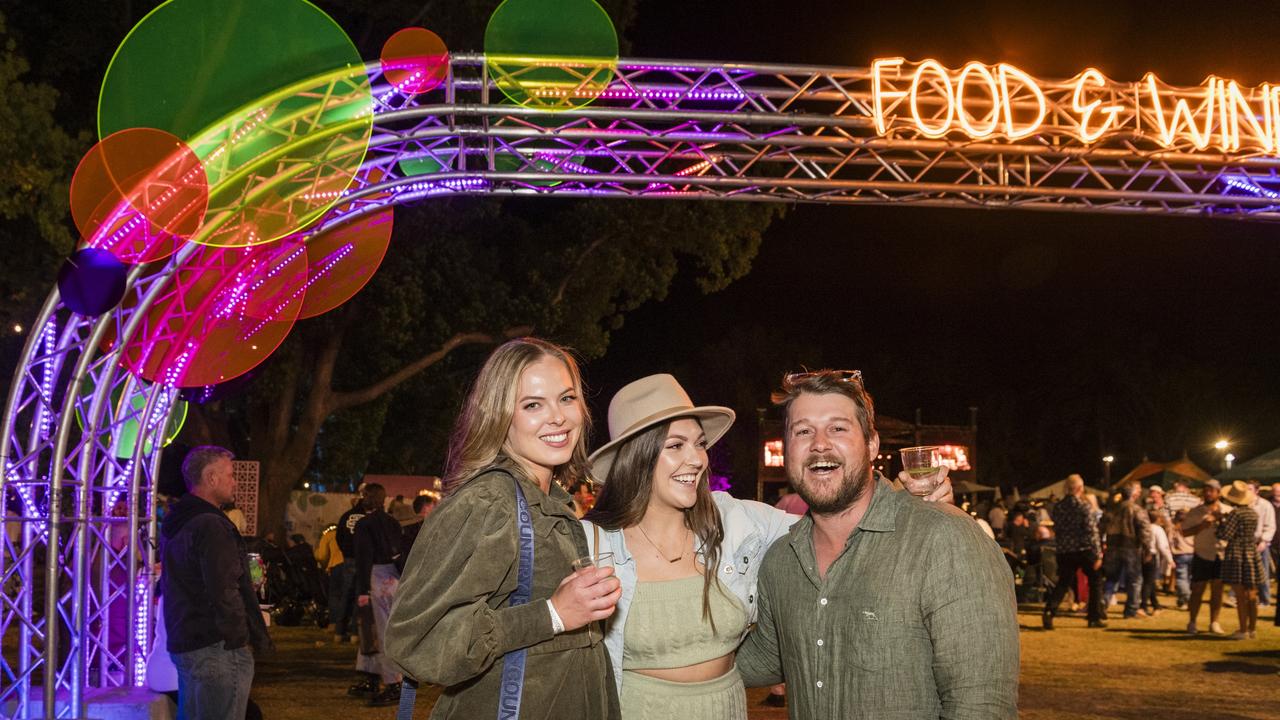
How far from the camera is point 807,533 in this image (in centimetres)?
338

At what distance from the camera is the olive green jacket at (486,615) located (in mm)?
2736

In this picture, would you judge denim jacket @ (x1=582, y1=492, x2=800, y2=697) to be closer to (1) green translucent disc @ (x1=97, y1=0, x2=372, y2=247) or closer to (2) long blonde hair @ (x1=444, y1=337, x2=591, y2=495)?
(2) long blonde hair @ (x1=444, y1=337, x2=591, y2=495)

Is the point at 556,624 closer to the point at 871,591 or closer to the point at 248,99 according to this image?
the point at 871,591

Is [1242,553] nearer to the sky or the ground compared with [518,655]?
nearer to the ground

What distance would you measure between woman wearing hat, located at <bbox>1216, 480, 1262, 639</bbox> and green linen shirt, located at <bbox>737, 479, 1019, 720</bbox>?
1229 cm

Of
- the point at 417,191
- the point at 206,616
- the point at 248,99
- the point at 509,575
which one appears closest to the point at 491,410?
the point at 509,575

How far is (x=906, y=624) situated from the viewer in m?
2.98

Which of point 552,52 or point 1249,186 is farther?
point 1249,186

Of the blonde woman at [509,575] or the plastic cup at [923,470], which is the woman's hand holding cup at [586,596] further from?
the plastic cup at [923,470]

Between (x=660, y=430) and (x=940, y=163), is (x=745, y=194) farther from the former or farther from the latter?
(x=660, y=430)

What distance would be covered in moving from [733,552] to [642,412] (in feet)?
1.99

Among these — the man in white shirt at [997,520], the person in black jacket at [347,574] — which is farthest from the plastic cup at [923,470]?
the man in white shirt at [997,520]

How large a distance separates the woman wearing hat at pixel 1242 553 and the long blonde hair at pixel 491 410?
12902mm

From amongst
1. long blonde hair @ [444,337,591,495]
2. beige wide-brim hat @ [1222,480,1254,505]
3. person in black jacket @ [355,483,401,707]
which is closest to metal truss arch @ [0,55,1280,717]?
person in black jacket @ [355,483,401,707]
